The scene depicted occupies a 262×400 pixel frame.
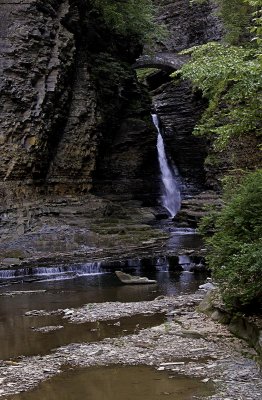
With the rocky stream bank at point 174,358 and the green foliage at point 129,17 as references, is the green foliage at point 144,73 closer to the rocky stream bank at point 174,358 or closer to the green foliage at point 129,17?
the green foliage at point 129,17

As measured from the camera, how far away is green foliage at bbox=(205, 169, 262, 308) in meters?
8.71

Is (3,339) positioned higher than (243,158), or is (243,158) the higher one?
(243,158)

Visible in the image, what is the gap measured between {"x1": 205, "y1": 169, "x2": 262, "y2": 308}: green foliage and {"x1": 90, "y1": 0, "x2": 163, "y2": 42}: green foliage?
25.0m

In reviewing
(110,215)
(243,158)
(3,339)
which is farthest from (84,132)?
(3,339)

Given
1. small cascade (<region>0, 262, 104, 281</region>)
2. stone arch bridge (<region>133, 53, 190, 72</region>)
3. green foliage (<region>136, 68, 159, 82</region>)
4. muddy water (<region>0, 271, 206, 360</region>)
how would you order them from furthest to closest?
green foliage (<region>136, 68, 159, 82</region>) < stone arch bridge (<region>133, 53, 190, 72</region>) < small cascade (<region>0, 262, 104, 281</region>) < muddy water (<region>0, 271, 206, 360</region>)

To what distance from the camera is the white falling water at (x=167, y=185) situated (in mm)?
35156

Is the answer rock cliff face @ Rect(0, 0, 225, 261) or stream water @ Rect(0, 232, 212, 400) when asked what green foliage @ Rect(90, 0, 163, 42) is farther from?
stream water @ Rect(0, 232, 212, 400)

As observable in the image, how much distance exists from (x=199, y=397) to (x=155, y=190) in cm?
2857

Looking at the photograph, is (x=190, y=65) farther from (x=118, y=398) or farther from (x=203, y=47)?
(x=118, y=398)

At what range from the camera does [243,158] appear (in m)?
23.7

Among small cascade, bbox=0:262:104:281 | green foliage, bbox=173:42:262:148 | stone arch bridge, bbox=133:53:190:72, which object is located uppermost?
stone arch bridge, bbox=133:53:190:72

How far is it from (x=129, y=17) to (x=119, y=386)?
101 ft

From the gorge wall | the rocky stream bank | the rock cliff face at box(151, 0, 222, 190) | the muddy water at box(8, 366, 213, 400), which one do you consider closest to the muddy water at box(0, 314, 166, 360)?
the rocky stream bank

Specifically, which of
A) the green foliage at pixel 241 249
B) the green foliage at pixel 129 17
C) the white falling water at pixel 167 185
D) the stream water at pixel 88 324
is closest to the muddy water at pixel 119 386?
the stream water at pixel 88 324
